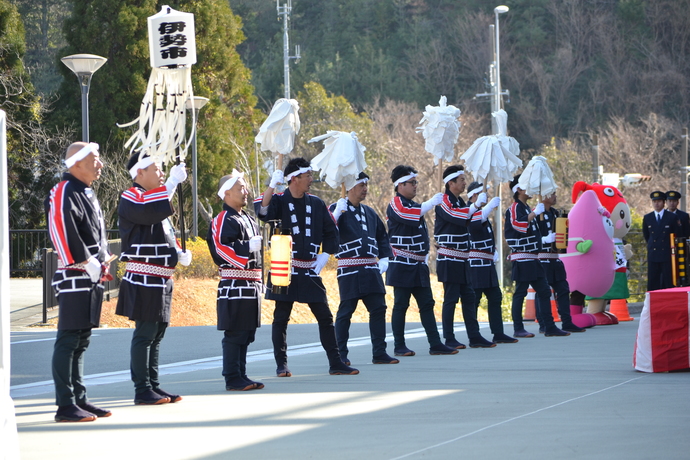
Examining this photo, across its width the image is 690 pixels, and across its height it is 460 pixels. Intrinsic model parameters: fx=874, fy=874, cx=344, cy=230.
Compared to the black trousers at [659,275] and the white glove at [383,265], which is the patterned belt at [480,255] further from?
the black trousers at [659,275]

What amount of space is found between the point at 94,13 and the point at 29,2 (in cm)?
1373

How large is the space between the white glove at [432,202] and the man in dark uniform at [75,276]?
3.60 meters

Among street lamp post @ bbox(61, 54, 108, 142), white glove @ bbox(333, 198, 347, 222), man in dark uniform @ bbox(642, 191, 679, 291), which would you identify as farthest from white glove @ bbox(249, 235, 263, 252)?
man in dark uniform @ bbox(642, 191, 679, 291)

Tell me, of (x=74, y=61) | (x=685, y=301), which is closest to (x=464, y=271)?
(x=685, y=301)

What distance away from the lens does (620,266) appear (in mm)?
11805

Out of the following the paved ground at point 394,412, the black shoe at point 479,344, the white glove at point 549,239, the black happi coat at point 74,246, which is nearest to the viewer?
the paved ground at point 394,412

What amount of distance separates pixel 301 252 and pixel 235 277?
0.74m

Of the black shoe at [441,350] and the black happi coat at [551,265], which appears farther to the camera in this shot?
the black happi coat at [551,265]

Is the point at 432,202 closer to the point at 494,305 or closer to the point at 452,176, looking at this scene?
the point at 452,176

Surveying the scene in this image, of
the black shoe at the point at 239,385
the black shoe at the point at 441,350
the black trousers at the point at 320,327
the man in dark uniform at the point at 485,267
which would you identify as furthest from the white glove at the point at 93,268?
the man in dark uniform at the point at 485,267

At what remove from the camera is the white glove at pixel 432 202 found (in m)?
8.22

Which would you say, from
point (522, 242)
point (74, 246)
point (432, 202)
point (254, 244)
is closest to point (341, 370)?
point (254, 244)

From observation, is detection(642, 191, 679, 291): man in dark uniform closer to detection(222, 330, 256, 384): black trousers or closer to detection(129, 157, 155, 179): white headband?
detection(222, 330, 256, 384): black trousers

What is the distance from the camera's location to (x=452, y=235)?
8.84 metres
